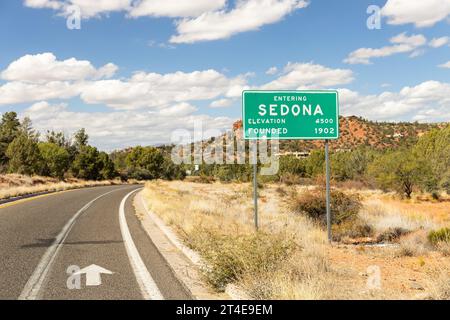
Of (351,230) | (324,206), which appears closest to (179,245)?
(351,230)

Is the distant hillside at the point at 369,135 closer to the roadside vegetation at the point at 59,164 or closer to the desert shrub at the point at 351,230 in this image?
the roadside vegetation at the point at 59,164

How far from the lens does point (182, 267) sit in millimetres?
7797

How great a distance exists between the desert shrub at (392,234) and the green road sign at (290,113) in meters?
4.22

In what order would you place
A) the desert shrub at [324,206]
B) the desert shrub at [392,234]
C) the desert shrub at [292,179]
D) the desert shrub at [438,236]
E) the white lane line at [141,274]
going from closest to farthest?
the white lane line at [141,274], the desert shrub at [438,236], the desert shrub at [392,234], the desert shrub at [324,206], the desert shrub at [292,179]

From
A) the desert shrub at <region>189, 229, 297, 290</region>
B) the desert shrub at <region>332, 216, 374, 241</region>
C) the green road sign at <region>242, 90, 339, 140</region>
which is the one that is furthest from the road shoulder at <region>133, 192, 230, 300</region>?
the desert shrub at <region>332, 216, 374, 241</region>

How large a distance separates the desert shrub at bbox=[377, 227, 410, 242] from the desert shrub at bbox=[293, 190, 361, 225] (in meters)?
1.73

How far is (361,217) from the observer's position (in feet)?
57.6

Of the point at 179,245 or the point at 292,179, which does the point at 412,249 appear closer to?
the point at 179,245

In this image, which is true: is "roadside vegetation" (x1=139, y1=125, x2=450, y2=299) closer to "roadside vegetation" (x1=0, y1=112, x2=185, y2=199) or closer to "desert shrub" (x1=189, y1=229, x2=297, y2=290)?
"desert shrub" (x1=189, y1=229, x2=297, y2=290)

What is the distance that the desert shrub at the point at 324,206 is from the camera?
1655 centimetres

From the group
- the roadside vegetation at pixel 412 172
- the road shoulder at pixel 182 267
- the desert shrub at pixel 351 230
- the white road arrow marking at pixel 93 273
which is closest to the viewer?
the road shoulder at pixel 182 267

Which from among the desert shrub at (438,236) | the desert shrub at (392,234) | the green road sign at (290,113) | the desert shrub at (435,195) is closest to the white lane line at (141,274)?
the green road sign at (290,113)

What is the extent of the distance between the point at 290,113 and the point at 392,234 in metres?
5.78

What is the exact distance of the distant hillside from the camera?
98.3 metres
